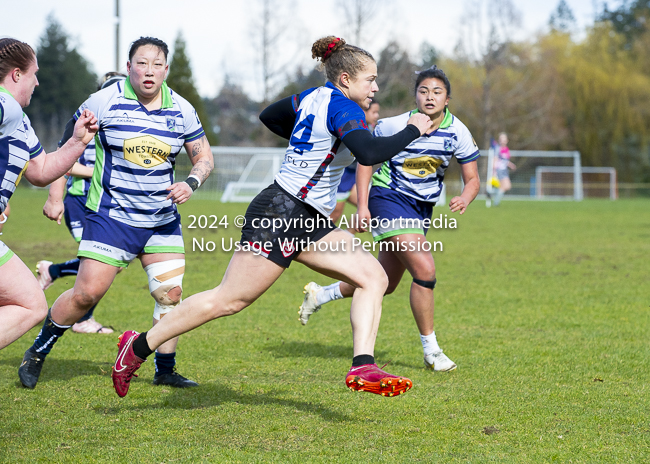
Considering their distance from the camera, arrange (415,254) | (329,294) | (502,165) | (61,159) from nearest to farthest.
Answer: (61,159), (415,254), (329,294), (502,165)

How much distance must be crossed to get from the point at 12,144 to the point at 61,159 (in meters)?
0.25

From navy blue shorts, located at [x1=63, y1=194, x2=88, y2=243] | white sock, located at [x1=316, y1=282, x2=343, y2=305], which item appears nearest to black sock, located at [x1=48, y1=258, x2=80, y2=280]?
navy blue shorts, located at [x1=63, y1=194, x2=88, y2=243]

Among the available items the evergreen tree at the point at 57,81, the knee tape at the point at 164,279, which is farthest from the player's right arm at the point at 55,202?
the evergreen tree at the point at 57,81

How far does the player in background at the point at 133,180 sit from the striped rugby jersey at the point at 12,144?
0.87 m

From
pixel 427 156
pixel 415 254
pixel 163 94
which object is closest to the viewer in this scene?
pixel 163 94

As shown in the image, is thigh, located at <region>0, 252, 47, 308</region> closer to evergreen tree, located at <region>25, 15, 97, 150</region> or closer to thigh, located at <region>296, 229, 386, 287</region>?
thigh, located at <region>296, 229, 386, 287</region>

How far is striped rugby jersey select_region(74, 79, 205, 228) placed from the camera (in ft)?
15.0

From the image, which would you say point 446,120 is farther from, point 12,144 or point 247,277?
point 12,144

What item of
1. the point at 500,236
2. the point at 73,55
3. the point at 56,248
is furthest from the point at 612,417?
the point at 73,55

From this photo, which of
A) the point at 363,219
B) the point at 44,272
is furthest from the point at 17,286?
the point at 44,272

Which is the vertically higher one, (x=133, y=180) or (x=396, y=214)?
(x=133, y=180)

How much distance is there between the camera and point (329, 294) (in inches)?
233

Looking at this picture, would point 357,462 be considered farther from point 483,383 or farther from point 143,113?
point 143,113

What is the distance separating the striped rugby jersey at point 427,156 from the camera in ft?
17.8
